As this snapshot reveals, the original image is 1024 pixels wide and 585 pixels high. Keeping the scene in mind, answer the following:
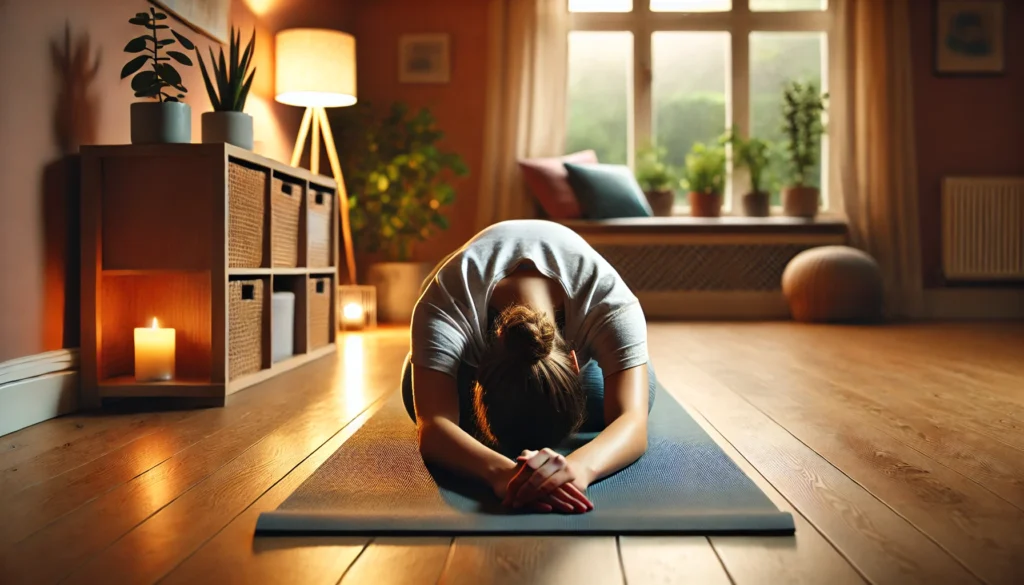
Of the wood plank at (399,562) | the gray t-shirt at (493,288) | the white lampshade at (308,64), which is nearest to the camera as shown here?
the wood plank at (399,562)

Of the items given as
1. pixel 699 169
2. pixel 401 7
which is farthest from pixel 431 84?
pixel 699 169

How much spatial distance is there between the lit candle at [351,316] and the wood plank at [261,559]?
3.10m

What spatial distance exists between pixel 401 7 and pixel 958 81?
11.3 ft

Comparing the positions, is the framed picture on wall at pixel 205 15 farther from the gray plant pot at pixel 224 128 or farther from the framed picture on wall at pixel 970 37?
the framed picture on wall at pixel 970 37

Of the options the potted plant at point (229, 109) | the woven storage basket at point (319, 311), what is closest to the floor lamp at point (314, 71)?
the woven storage basket at point (319, 311)

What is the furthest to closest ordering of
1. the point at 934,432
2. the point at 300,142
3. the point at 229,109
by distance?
the point at 300,142 → the point at 229,109 → the point at 934,432

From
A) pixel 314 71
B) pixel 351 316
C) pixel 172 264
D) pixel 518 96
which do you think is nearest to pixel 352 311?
pixel 351 316

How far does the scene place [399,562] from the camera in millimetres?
1048

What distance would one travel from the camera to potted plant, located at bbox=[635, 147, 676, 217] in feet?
16.6

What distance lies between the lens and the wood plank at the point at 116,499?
107 centimetres

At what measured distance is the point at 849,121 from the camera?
5.10m

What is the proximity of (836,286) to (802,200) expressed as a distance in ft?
2.43

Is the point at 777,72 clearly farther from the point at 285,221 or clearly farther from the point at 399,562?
the point at 399,562

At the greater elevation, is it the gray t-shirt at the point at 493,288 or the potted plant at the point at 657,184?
the potted plant at the point at 657,184
